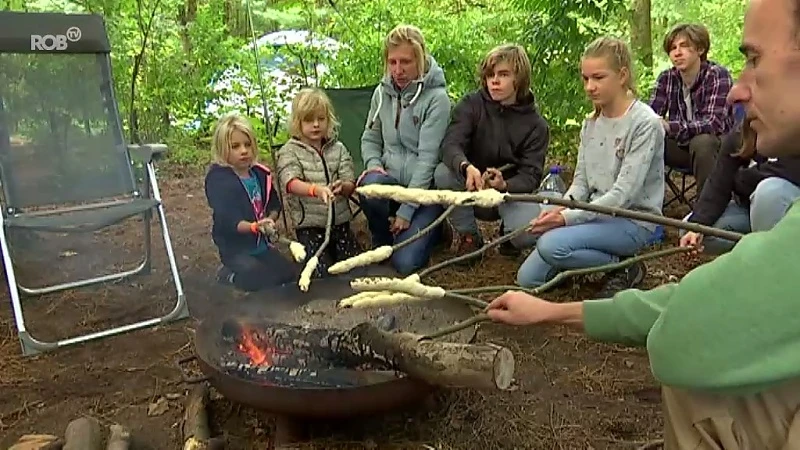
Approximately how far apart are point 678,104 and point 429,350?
3.26 metres

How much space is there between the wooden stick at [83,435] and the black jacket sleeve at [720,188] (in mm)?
2543

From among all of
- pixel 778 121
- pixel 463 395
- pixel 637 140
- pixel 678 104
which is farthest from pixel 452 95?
pixel 778 121

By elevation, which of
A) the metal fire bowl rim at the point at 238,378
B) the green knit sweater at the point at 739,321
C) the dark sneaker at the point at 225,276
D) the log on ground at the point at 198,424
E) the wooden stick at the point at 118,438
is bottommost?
the wooden stick at the point at 118,438

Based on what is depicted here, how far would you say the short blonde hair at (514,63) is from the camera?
3736 mm

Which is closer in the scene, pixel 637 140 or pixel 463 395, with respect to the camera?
pixel 463 395

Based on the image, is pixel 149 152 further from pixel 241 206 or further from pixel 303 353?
pixel 303 353

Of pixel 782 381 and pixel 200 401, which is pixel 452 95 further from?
pixel 782 381

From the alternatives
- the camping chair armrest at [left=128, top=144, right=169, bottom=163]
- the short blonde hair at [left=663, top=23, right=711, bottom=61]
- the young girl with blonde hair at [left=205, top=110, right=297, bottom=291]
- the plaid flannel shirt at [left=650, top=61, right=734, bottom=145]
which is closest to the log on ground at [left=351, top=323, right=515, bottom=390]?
the young girl with blonde hair at [left=205, top=110, right=297, bottom=291]

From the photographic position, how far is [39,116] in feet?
12.8

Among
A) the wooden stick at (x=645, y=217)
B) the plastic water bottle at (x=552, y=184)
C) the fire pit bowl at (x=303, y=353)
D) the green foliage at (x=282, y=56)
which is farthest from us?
the green foliage at (x=282, y=56)

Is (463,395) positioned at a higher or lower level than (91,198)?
lower

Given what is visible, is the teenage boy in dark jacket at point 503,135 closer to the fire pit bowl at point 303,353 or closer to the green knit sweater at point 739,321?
the fire pit bowl at point 303,353

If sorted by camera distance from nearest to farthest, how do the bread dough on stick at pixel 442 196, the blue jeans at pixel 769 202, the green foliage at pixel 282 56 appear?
the bread dough on stick at pixel 442 196 < the blue jeans at pixel 769 202 < the green foliage at pixel 282 56

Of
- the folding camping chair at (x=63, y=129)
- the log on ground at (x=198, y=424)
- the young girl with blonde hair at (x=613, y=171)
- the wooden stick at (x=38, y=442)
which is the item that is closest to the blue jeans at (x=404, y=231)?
the young girl with blonde hair at (x=613, y=171)
